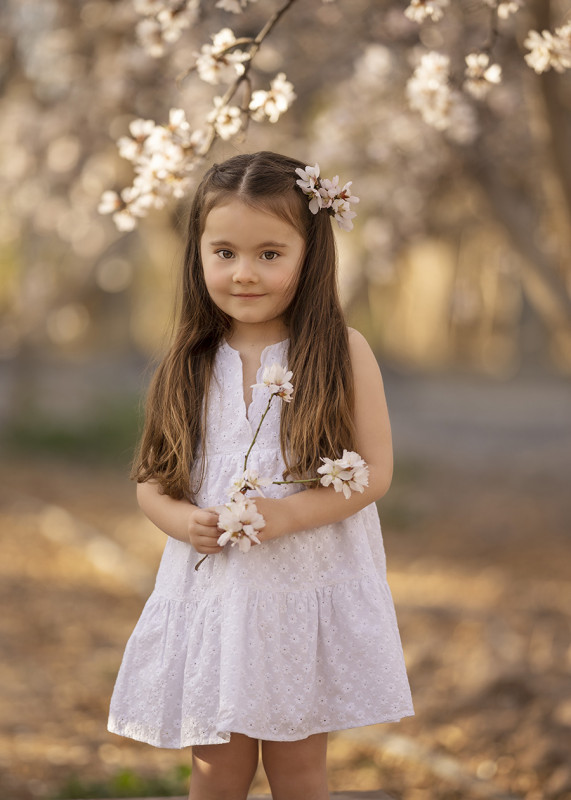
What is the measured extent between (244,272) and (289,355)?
20 centimetres

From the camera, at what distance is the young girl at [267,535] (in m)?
1.94

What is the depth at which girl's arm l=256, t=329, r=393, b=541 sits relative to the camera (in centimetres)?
191

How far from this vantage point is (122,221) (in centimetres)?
275

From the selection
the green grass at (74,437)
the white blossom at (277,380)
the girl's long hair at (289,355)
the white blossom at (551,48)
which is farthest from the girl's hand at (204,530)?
the green grass at (74,437)

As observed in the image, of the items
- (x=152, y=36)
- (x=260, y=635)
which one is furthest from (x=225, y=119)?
(x=260, y=635)

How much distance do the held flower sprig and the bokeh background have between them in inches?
17.7

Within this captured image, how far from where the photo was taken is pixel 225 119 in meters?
2.50

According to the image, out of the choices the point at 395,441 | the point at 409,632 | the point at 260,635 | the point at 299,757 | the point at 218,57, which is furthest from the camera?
the point at 395,441

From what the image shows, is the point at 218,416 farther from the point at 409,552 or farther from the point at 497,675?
the point at 409,552

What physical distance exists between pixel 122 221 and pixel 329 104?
16.9 feet

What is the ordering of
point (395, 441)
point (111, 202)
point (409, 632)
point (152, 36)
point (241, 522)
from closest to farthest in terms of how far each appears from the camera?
point (241, 522) → point (111, 202) → point (152, 36) → point (409, 632) → point (395, 441)

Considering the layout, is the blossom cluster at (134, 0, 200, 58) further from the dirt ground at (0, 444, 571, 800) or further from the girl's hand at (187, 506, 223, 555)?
the dirt ground at (0, 444, 571, 800)

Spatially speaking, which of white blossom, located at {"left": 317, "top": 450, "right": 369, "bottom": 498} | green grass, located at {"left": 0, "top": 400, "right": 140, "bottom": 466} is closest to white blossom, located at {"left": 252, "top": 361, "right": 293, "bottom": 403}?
white blossom, located at {"left": 317, "top": 450, "right": 369, "bottom": 498}

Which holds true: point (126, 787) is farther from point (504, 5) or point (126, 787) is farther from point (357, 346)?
point (504, 5)
